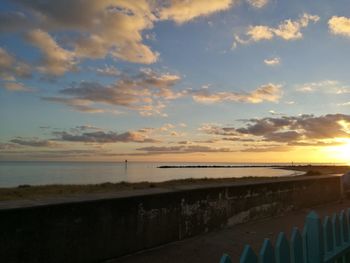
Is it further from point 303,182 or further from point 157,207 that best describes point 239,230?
point 303,182

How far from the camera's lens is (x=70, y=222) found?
5.60 meters

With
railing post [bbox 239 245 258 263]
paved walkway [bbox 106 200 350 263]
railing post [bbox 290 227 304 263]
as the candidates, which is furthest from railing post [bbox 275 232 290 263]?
paved walkway [bbox 106 200 350 263]

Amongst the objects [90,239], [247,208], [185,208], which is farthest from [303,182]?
[90,239]

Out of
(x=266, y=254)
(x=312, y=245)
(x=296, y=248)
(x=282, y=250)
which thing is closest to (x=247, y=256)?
(x=266, y=254)

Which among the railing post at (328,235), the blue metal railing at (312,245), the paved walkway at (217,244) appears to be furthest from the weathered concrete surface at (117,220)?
the railing post at (328,235)

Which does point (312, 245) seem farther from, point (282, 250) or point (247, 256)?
point (247, 256)

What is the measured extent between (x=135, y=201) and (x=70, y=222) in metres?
1.29

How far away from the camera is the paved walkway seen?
21.0 feet

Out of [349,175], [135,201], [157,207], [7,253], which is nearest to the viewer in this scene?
[7,253]

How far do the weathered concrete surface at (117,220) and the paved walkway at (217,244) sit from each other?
173 mm

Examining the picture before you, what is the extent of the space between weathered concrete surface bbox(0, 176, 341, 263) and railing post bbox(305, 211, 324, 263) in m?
3.38

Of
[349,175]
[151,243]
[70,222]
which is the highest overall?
[349,175]

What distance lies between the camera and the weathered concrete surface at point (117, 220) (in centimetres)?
505

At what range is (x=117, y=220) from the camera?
6.32m
